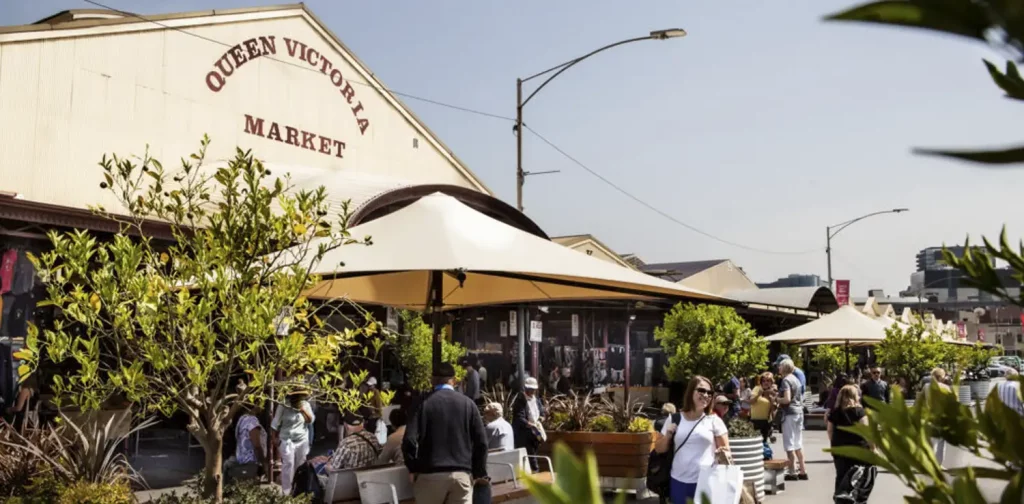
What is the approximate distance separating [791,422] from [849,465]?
490 cm

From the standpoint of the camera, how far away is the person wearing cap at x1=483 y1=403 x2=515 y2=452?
11484 mm

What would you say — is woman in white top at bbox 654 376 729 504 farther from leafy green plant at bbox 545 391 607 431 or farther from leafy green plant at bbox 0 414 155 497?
leafy green plant at bbox 545 391 607 431

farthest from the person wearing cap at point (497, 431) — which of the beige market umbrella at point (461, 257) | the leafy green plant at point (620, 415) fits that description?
the beige market umbrella at point (461, 257)

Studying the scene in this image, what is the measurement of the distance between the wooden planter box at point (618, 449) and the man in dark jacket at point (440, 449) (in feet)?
15.0

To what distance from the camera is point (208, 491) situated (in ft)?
21.1

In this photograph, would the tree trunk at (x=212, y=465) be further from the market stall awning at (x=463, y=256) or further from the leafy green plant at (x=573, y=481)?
the leafy green plant at (x=573, y=481)

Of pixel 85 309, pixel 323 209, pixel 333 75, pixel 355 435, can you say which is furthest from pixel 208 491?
pixel 333 75

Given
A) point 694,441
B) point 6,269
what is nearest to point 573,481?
point 694,441

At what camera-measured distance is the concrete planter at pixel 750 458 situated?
12039mm

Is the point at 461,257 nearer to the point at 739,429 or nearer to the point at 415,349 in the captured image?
the point at 739,429

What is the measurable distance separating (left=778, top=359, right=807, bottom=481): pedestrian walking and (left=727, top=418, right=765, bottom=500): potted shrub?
2.33 m

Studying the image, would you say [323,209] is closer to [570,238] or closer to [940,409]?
[940,409]

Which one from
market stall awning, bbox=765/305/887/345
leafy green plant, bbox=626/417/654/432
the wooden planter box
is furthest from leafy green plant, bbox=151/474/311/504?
market stall awning, bbox=765/305/887/345

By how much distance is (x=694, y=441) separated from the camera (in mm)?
7836
